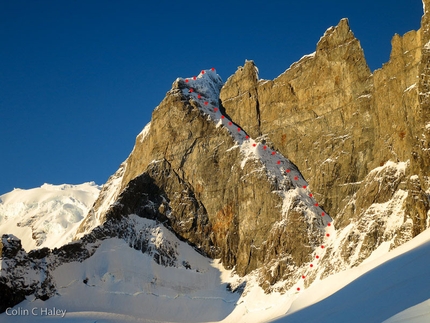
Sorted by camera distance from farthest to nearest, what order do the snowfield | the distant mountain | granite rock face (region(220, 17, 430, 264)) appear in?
1. the snowfield
2. the distant mountain
3. granite rock face (region(220, 17, 430, 264))

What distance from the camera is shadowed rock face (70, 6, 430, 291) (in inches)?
4641

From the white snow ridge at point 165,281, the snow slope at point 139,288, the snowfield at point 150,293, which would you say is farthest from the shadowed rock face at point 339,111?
the snow slope at point 139,288

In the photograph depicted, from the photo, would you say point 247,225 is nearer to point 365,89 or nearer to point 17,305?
point 365,89

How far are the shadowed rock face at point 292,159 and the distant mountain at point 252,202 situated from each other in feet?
0.90

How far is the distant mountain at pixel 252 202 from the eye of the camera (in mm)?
119562

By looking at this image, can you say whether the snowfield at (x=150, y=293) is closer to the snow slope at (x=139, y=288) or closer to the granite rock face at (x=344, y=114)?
the snow slope at (x=139, y=288)

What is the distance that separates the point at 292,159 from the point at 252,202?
1397cm

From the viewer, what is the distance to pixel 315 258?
12425 centimetres

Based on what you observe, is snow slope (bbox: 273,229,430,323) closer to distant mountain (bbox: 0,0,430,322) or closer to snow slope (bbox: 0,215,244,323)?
distant mountain (bbox: 0,0,430,322)

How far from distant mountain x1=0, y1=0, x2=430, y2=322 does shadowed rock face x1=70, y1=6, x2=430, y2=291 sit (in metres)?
0.28

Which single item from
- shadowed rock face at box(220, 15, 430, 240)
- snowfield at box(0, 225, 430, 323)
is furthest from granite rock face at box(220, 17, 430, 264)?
snowfield at box(0, 225, 430, 323)

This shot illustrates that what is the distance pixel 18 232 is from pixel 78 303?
7456 cm

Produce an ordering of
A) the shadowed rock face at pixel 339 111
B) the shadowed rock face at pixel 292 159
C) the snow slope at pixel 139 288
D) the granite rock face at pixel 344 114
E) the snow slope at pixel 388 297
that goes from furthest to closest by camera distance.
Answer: the snow slope at pixel 139 288 < the shadowed rock face at pixel 339 111 < the shadowed rock face at pixel 292 159 < the granite rock face at pixel 344 114 < the snow slope at pixel 388 297

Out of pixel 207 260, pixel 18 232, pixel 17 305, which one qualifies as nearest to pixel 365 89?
pixel 207 260
